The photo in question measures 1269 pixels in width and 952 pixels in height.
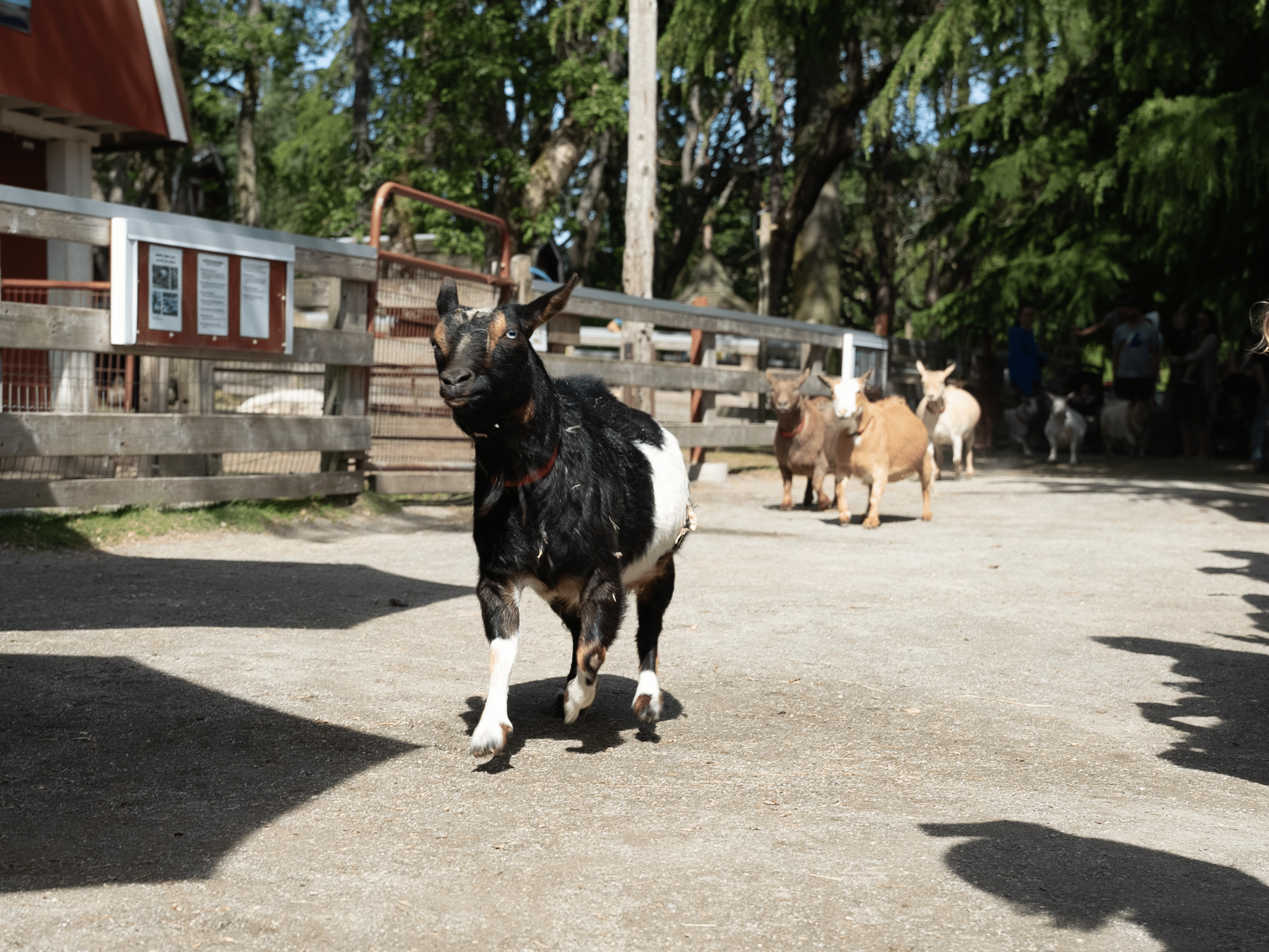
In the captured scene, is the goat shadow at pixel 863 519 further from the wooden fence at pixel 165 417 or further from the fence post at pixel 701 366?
the wooden fence at pixel 165 417

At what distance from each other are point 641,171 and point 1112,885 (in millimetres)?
12732

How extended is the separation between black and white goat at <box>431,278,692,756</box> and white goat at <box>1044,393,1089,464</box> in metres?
17.0

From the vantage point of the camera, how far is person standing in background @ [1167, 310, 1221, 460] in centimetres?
1869

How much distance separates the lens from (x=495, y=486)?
446cm

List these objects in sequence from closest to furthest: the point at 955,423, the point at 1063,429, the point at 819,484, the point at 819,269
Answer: the point at 819,484, the point at 955,423, the point at 1063,429, the point at 819,269

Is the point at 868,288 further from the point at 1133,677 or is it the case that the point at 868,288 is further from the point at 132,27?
the point at 1133,677

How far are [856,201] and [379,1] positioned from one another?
94.4 feet

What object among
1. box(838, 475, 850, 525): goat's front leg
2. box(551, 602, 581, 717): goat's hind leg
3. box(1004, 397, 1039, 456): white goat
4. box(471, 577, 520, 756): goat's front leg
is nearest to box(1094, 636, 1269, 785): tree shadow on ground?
box(551, 602, 581, 717): goat's hind leg

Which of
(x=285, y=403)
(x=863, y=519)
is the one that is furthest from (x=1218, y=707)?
(x=285, y=403)

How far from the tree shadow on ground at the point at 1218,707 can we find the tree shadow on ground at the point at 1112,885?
1188 millimetres

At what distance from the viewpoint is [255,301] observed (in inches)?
387

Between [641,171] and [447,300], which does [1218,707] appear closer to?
[447,300]

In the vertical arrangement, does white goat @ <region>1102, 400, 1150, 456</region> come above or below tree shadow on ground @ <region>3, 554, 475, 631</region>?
above

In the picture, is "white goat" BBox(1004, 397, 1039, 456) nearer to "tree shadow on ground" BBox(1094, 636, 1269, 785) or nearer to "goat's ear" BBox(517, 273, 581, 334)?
"tree shadow on ground" BBox(1094, 636, 1269, 785)
